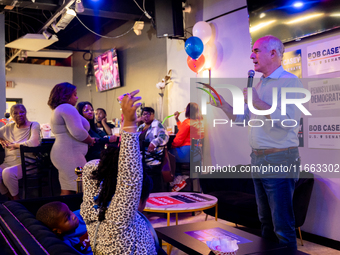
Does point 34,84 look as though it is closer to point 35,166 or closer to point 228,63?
point 35,166

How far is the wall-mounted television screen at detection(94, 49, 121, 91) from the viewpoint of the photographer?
8.38 m

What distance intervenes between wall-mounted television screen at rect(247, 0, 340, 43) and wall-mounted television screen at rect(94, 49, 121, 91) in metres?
4.90

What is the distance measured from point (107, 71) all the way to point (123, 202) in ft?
26.2

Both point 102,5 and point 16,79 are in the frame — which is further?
point 16,79

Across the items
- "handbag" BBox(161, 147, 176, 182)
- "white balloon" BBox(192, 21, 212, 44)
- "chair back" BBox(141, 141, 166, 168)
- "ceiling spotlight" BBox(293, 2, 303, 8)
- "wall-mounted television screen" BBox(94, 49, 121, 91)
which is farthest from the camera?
"wall-mounted television screen" BBox(94, 49, 121, 91)

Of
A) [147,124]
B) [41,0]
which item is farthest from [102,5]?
[147,124]

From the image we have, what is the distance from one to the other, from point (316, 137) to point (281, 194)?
1.56m

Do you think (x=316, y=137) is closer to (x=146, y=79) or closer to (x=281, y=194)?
(x=281, y=194)

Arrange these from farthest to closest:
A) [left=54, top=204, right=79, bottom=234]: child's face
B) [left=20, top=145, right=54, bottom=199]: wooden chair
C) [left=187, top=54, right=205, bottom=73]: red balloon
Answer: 1. [left=187, top=54, right=205, bottom=73]: red balloon
2. [left=20, top=145, right=54, bottom=199]: wooden chair
3. [left=54, top=204, right=79, bottom=234]: child's face

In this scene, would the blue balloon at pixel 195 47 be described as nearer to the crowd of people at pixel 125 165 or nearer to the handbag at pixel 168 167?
the crowd of people at pixel 125 165

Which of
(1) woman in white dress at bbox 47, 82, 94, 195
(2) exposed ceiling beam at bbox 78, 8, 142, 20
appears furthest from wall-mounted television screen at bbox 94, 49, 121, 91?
(1) woman in white dress at bbox 47, 82, 94, 195

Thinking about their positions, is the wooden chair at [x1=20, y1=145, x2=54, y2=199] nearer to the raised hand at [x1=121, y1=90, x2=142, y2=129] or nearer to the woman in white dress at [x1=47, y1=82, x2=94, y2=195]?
the woman in white dress at [x1=47, y1=82, x2=94, y2=195]

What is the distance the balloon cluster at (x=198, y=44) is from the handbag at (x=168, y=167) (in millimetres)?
1505

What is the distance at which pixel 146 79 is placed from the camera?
7.25 metres
